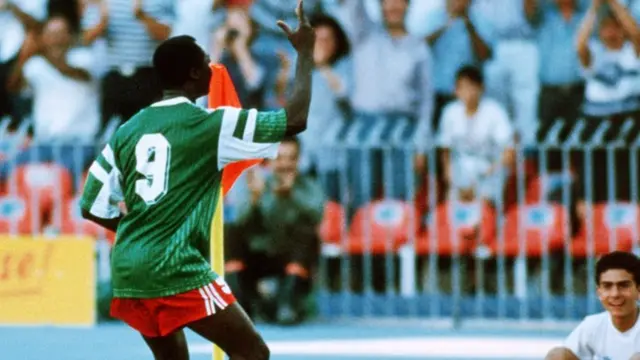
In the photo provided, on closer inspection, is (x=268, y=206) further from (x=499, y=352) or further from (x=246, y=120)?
(x=246, y=120)

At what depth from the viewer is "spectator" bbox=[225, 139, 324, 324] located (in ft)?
46.9

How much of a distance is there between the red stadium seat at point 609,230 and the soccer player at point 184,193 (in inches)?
317

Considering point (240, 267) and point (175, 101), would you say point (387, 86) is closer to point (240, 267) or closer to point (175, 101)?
point (240, 267)

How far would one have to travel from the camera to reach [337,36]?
15.1 m

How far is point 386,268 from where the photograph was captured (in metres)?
14.8

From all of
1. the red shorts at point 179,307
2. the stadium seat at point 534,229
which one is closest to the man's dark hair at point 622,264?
the red shorts at point 179,307

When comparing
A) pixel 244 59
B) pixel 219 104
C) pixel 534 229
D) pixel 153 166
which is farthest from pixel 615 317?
pixel 244 59

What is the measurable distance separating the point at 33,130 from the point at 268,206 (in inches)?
105

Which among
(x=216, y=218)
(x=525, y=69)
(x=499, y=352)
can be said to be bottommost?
(x=499, y=352)

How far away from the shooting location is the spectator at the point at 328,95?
49.2 ft

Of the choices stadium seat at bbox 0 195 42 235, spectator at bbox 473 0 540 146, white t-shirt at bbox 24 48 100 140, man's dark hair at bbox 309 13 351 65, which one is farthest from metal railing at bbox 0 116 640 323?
stadium seat at bbox 0 195 42 235

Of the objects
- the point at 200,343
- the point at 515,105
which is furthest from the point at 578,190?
the point at 200,343

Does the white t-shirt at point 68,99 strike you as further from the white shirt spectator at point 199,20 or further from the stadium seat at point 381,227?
the stadium seat at point 381,227

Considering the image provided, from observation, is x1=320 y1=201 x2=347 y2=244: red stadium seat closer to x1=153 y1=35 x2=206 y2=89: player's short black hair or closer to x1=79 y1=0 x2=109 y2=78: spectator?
x1=79 y1=0 x2=109 y2=78: spectator
